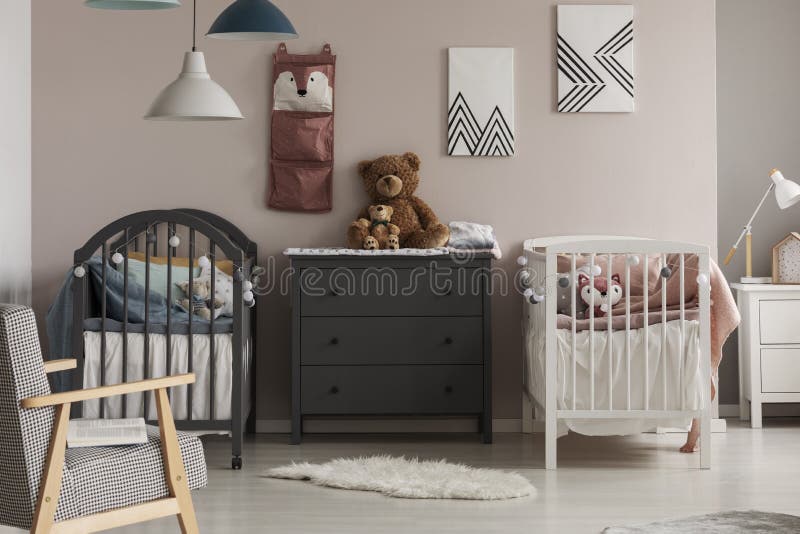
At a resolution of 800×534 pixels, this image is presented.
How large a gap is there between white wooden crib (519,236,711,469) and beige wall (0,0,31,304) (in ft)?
6.83

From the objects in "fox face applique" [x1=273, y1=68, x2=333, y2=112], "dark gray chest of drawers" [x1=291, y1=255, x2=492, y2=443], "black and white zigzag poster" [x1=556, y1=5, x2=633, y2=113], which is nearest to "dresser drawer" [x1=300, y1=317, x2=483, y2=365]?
"dark gray chest of drawers" [x1=291, y1=255, x2=492, y2=443]

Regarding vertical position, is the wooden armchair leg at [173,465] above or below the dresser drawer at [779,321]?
below

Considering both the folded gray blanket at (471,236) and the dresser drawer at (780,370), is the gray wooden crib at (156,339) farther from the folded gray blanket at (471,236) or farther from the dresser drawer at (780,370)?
the dresser drawer at (780,370)

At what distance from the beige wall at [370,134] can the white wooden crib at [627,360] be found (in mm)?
801

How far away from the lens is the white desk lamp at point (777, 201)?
4301 mm

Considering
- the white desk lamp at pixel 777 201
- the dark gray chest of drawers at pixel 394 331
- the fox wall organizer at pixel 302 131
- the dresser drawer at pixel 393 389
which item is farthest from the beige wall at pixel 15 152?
the white desk lamp at pixel 777 201

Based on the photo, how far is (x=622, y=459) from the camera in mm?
3830

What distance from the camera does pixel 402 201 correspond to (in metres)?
4.24

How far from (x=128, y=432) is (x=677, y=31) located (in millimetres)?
2936

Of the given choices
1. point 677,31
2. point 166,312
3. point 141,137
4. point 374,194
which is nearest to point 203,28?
point 141,137

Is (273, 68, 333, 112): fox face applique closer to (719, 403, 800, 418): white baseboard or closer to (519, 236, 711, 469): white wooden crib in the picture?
(519, 236, 711, 469): white wooden crib

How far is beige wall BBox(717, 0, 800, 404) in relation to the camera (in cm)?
468

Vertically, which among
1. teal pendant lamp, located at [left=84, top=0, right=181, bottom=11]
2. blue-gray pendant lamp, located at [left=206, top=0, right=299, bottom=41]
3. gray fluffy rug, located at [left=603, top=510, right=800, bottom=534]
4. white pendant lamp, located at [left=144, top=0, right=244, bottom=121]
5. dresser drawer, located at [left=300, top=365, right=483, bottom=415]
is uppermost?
blue-gray pendant lamp, located at [left=206, top=0, right=299, bottom=41]

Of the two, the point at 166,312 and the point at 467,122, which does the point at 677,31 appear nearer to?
the point at 467,122
